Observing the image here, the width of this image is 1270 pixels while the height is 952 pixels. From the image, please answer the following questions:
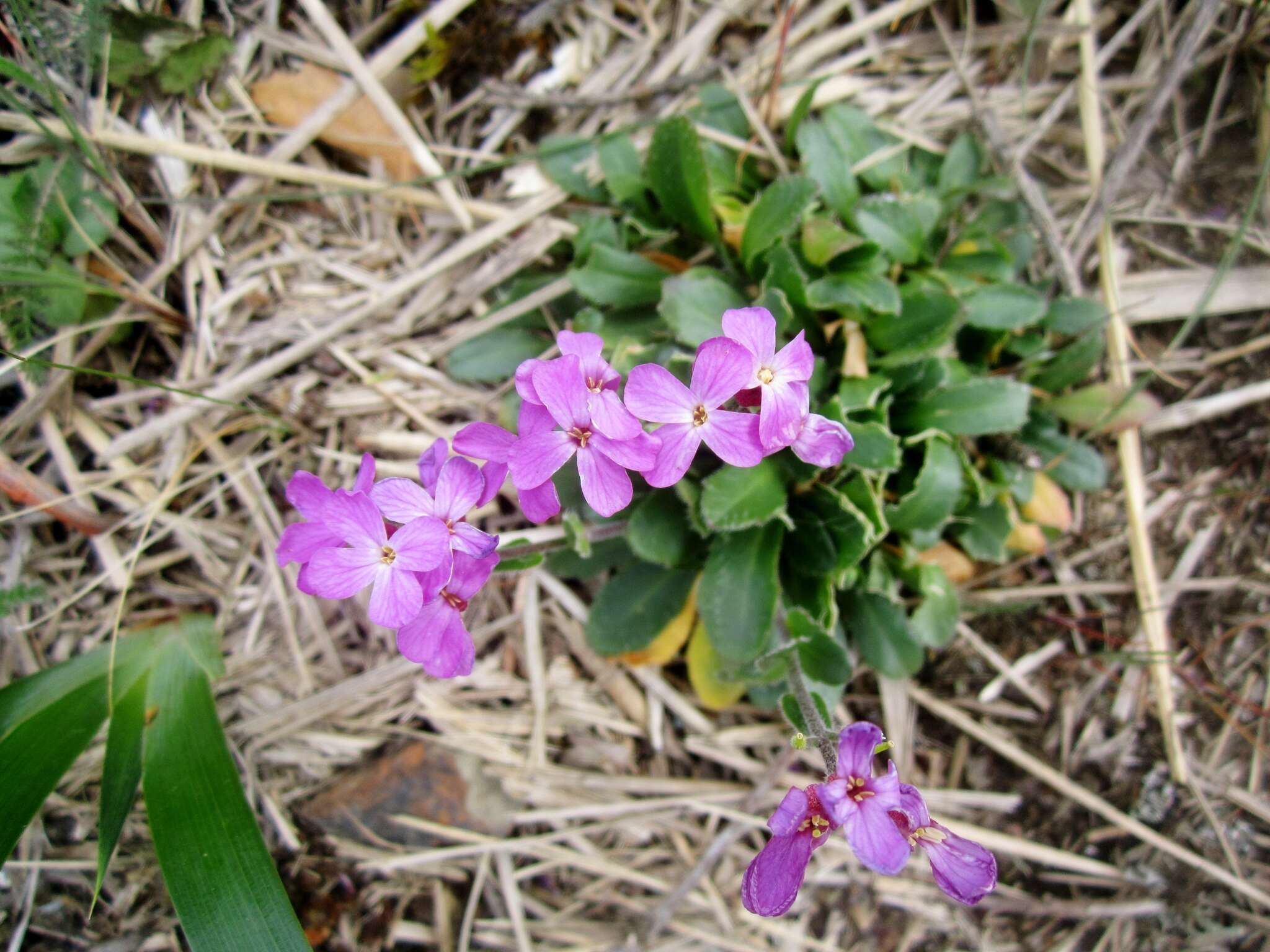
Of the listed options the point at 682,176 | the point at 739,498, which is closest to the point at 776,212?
the point at 682,176

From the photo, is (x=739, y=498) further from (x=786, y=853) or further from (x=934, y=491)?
(x=786, y=853)

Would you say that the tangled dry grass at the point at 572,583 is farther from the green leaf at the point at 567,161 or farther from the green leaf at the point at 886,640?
the green leaf at the point at 886,640

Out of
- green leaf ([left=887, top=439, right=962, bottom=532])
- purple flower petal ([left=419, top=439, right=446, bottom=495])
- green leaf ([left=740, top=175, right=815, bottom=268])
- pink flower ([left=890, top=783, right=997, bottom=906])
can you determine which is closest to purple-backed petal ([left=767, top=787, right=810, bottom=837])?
pink flower ([left=890, top=783, right=997, bottom=906])

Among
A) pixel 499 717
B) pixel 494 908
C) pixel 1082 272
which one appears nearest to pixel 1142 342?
pixel 1082 272

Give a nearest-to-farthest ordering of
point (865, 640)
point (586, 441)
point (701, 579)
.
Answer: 1. point (586, 441)
2. point (701, 579)
3. point (865, 640)

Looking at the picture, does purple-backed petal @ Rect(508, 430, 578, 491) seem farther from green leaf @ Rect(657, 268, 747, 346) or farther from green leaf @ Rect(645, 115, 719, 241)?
green leaf @ Rect(645, 115, 719, 241)

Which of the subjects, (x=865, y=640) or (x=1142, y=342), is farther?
(x=1142, y=342)

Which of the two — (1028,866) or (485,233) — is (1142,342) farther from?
(485,233)

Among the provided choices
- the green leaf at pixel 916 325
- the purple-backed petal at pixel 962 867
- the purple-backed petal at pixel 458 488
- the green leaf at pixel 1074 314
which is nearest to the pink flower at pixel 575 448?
the purple-backed petal at pixel 458 488
